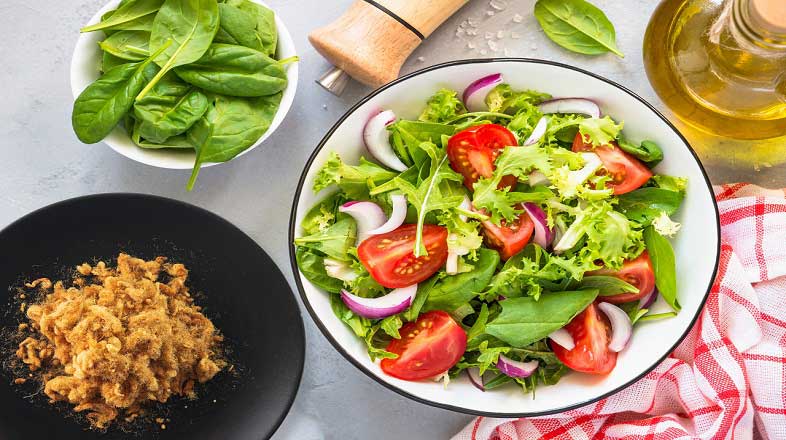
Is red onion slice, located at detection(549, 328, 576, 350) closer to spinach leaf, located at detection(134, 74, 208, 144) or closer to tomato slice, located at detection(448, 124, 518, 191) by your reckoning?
tomato slice, located at detection(448, 124, 518, 191)

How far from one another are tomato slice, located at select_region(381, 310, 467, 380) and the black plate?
230mm

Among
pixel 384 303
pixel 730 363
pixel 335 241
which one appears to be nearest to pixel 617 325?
pixel 730 363

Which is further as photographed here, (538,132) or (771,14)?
(538,132)

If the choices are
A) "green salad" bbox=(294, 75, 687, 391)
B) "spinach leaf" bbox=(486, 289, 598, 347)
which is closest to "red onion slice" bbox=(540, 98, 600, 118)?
"green salad" bbox=(294, 75, 687, 391)

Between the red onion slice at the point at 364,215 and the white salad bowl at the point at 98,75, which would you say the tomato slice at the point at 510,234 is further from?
the white salad bowl at the point at 98,75

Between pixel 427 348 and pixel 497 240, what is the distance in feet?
0.69

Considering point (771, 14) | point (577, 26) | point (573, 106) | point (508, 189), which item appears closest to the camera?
point (771, 14)

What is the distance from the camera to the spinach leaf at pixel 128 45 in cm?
135

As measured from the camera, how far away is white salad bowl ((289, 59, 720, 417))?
1275 millimetres

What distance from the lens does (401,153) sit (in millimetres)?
1338

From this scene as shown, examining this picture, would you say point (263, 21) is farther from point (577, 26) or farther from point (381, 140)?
point (577, 26)

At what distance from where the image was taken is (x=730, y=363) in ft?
4.66

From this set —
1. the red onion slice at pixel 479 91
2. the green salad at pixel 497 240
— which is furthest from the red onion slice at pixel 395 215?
the red onion slice at pixel 479 91

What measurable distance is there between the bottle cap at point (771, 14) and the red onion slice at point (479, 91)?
0.42 m
